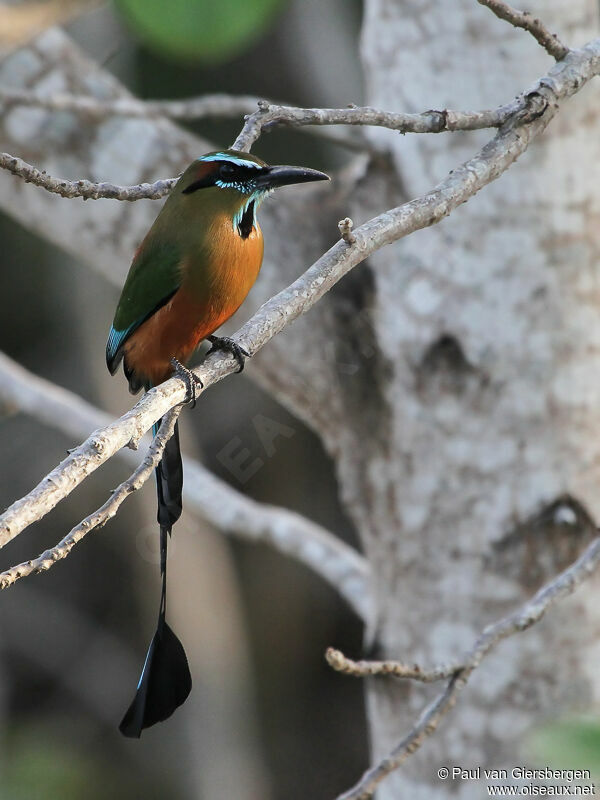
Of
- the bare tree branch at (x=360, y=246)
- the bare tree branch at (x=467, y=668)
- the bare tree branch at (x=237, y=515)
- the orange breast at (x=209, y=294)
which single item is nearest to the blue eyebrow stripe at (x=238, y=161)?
the orange breast at (x=209, y=294)

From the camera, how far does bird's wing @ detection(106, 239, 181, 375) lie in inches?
72.7

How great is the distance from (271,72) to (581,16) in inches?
176

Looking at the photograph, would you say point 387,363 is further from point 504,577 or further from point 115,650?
point 115,650

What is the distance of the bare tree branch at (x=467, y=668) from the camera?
4.72 ft

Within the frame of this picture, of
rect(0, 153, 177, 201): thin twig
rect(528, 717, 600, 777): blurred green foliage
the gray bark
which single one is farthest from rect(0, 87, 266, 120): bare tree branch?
rect(528, 717, 600, 777): blurred green foliage

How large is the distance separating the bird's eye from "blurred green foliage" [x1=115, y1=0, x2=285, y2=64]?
1344 millimetres

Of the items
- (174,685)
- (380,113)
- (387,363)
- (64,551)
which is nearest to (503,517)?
(387,363)

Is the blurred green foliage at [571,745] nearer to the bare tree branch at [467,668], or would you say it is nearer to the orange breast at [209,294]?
the bare tree branch at [467,668]

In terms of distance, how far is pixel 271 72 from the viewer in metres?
6.50

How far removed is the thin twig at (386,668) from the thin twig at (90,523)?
0.30 metres

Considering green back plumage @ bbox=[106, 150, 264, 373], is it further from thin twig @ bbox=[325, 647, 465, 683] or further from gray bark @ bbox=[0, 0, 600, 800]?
thin twig @ bbox=[325, 647, 465, 683]

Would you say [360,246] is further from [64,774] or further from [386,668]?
[64,774]

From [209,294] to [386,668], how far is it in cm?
69

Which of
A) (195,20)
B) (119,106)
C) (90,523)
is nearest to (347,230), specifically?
(90,523)
